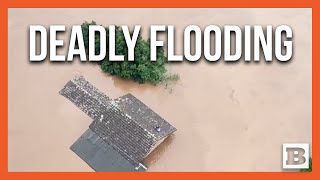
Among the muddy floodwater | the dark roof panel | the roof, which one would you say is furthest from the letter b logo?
the roof

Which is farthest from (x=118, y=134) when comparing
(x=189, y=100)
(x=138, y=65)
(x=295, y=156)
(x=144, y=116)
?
(x=295, y=156)

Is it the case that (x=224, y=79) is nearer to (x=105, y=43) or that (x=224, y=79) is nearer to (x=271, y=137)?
(x=271, y=137)

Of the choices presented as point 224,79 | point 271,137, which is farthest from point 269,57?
point 271,137

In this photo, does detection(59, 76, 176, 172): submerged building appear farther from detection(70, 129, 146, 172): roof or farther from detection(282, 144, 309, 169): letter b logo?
detection(282, 144, 309, 169): letter b logo

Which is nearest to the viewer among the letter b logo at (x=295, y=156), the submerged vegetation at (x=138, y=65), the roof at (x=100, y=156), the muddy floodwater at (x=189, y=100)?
the roof at (x=100, y=156)

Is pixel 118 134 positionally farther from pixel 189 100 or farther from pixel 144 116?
pixel 189 100

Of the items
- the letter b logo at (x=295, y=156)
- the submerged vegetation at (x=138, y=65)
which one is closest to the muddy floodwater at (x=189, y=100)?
the letter b logo at (x=295, y=156)

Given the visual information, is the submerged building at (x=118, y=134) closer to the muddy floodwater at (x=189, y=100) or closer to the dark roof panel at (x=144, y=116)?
the dark roof panel at (x=144, y=116)
